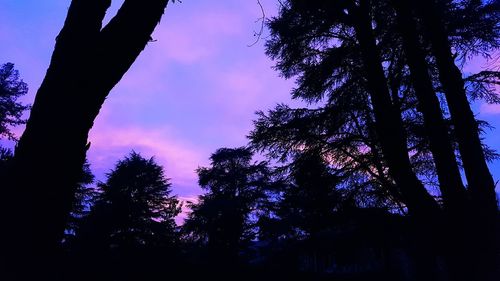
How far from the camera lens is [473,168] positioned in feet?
21.2

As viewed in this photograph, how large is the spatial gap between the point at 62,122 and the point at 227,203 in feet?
94.2

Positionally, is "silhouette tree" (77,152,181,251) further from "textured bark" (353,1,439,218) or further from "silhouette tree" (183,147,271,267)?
"textured bark" (353,1,439,218)

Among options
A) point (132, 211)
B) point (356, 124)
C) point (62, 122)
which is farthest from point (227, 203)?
point (62, 122)

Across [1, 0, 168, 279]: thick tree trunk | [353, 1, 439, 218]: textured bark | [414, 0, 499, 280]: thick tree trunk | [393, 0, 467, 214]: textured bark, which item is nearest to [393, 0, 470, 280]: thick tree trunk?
[393, 0, 467, 214]: textured bark

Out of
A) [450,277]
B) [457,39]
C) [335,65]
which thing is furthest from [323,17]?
[450,277]

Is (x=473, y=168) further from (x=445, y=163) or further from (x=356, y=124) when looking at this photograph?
(x=356, y=124)

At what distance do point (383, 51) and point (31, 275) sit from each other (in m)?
9.70

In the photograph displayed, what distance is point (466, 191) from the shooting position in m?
6.57

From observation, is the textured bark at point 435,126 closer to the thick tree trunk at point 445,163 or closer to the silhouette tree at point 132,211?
the thick tree trunk at point 445,163

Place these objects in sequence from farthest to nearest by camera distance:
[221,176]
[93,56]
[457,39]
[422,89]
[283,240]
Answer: [221,176] → [283,240] → [457,39] → [422,89] → [93,56]

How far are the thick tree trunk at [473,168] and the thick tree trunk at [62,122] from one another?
20.5ft

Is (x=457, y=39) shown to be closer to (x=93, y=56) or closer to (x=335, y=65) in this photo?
(x=335, y=65)

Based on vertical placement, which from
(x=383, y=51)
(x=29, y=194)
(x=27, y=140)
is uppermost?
(x=383, y=51)

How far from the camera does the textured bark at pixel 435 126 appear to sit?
20.9 feet
